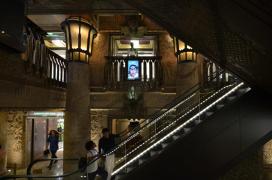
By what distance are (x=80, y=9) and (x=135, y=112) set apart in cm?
456

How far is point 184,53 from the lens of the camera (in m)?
11.9

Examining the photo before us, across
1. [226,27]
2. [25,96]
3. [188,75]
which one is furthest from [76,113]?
[226,27]

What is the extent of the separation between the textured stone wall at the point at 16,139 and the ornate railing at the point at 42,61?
3027 mm

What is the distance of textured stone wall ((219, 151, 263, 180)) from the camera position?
9703 mm

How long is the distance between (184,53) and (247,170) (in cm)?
477

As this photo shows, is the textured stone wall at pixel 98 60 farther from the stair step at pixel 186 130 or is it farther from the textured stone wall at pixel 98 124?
the stair step at pixel 186 130

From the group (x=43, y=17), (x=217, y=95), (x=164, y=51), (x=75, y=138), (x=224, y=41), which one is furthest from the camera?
(x=164, y=51)

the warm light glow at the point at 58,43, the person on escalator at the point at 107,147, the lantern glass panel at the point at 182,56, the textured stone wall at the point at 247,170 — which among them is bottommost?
the textured stone wall at the point at 247,170

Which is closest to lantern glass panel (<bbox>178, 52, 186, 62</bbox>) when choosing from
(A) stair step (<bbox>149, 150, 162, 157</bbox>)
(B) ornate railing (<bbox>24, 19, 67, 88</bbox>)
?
(B) ornate railing (<bbox>24, 19, 67, 88</bbox>)

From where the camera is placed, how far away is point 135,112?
501 inches

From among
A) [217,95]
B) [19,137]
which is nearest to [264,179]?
[217,95]

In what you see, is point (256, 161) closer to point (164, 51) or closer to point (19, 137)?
point (164, 51)

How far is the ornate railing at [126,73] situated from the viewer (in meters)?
12.6

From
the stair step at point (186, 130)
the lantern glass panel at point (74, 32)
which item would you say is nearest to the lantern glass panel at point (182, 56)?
the lantern glass panel at point (74, 32)
